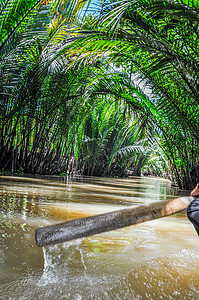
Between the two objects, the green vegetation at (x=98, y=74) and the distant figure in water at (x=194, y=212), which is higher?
the green vegetation at (x=98, y=74)

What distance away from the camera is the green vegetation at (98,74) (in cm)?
319

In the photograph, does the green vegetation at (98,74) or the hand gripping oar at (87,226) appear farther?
the green vegetation at (98,74)

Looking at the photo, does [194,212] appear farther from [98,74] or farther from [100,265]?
[98,74]

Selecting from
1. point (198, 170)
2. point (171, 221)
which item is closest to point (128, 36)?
point (171, 221)

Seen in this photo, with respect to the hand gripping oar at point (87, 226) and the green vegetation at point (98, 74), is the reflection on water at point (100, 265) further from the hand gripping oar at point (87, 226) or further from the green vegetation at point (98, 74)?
the green vegetation at point (98, 74)

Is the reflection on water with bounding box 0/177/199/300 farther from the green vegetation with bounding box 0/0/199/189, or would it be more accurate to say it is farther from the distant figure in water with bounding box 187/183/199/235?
the green vegetation with bounding box 0/0/199/189

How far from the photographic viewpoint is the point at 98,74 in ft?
19.6

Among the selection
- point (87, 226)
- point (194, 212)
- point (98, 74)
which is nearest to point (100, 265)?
point (87, 226)

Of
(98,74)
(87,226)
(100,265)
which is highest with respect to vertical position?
(98,74)

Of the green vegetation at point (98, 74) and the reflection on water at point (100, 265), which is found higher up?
the green vegetation at point (98, 74)

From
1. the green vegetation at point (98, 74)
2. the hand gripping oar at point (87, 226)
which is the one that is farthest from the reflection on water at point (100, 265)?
the green vegetation at point (98, 74)

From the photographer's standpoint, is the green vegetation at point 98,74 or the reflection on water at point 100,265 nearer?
the reflection on water at point 100,265

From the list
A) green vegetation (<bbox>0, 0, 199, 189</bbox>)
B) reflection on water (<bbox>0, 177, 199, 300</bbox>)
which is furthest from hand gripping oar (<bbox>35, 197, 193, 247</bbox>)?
green vegetation (<bbox>0, 0, 199, 189</bbox>)

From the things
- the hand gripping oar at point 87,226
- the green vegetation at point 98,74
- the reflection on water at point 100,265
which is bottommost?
the reflection on water at point 100,265
